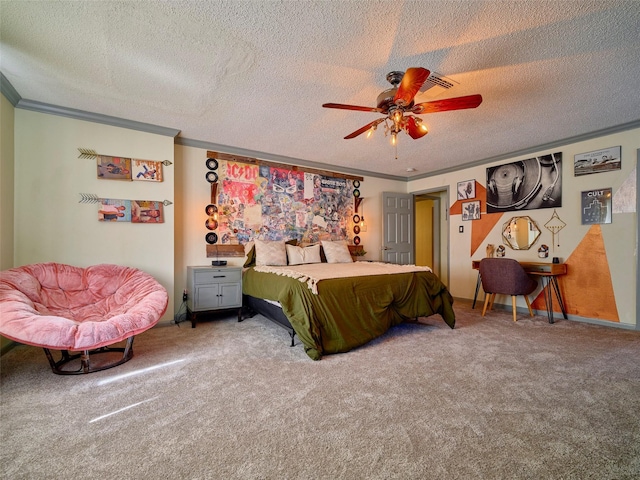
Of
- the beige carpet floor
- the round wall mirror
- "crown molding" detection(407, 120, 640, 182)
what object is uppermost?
"crown molding" detection(407, 120, 640, 182)

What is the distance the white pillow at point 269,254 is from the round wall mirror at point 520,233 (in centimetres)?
355

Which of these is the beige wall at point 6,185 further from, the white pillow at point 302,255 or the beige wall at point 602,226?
the beige wall at point 602,226

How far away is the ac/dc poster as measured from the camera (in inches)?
166

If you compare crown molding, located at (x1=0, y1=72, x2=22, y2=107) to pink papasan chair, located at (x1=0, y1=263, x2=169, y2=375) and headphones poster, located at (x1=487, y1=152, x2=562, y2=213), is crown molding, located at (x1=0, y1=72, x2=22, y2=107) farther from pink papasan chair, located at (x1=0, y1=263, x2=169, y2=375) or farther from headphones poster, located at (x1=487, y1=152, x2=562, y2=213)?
headphones poster, located at (x1=487, y1=152, x2=562, y2=213)

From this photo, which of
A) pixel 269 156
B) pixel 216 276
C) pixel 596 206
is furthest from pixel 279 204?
pixel 596 206

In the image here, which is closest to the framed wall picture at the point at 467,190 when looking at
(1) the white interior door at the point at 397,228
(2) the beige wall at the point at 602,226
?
(2) the beige wall at the point at 602,226

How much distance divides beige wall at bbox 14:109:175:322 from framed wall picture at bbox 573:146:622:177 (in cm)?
538

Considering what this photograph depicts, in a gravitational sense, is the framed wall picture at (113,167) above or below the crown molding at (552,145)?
below

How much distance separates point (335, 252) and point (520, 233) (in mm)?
2874

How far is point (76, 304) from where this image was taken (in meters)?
2.62

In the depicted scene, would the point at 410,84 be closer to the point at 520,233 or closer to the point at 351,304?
the point at 351,304


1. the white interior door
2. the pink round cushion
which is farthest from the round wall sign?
the white interior door

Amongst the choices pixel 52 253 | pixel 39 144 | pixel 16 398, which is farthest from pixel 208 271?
pixel 39 144

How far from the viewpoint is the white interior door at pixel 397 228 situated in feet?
18.1
